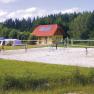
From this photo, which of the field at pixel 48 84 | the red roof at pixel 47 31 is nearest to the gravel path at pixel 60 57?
the field at pixel 48 84

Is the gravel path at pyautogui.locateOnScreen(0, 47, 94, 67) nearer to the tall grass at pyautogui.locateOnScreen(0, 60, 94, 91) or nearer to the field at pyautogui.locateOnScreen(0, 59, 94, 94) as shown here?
the tall grass at pyautogui.locateOnScreen(0, 60, 94, 91)

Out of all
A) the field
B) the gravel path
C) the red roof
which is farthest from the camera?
the red roof

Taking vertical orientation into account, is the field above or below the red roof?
below

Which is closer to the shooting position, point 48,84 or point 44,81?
point 48,84

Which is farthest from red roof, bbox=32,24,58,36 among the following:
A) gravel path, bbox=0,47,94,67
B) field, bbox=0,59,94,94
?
field, bbox=0,59,94,94

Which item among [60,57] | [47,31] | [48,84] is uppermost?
[47,31]

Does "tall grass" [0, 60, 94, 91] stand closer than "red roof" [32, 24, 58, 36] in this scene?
Yes

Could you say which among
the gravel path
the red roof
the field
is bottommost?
the gravel path

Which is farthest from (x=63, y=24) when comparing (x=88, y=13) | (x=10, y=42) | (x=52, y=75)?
(x=52, y=75)

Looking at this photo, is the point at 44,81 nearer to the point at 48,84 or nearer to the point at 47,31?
the point at 48,84

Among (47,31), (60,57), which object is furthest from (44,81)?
(47,31)

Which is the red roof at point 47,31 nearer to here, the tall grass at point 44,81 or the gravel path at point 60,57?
the gravel path at point 60,57

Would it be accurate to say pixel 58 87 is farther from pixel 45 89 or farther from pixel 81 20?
pixel 81 20

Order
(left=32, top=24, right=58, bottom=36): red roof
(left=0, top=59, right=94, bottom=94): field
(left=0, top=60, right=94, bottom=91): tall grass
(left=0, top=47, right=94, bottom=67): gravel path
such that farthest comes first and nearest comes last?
(left=32, top=24, right=58, bottom=36): red roof → (left=0, top=47, right=94, bottom=67): gravel path → (left=0, top=60, right=94, bottom=91): tall grass → (left=0, top=59, right=94, bottom=94): field
